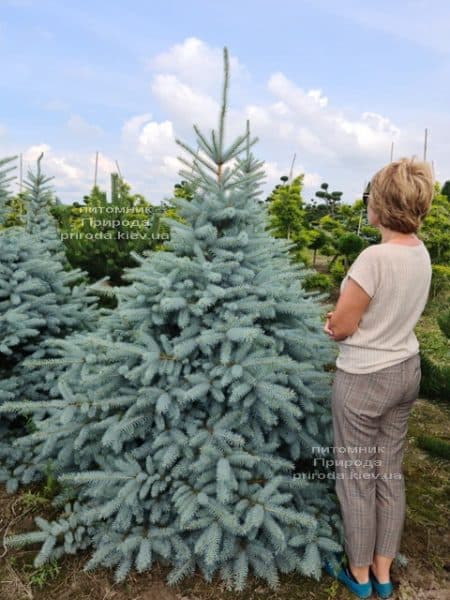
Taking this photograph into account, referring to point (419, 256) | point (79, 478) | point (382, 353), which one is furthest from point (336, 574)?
point (419, 256)

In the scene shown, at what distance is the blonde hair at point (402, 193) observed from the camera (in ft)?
7.97

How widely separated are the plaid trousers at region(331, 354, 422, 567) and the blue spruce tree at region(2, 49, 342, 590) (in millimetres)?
205

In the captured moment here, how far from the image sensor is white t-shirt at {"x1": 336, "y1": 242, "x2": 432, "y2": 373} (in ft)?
8.17

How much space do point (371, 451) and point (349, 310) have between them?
31.7 inches

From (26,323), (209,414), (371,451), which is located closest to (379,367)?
(371,451)

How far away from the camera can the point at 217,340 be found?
281 centimetres

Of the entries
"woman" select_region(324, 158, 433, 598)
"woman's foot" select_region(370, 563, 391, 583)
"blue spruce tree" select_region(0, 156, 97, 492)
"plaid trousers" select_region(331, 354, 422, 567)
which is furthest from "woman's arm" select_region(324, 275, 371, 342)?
"blue spruce tree" select_region(0, 156, 97, 492)

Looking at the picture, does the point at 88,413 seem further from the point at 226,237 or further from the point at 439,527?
the point at 439,527

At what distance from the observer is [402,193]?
8.00ft

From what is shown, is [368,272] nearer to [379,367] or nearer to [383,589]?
[379,367]

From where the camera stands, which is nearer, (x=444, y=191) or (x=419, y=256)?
(x=419, y=256)

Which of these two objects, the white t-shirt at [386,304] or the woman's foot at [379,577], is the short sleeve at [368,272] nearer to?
the white t-shirt at [386,304]

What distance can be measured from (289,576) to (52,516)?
1.65 meters

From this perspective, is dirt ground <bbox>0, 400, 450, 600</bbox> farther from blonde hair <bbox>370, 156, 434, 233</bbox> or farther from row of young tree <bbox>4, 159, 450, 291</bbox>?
row of young tree <bbox>4, 159, 450, 291</bbox>
